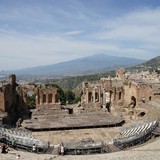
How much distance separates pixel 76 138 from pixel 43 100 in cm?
1943

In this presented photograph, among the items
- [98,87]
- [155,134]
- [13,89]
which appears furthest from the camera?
[98,87]

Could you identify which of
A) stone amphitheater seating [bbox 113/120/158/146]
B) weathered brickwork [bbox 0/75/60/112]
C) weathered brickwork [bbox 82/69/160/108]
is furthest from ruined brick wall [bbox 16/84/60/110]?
stone amphitheater seating [bbox 113/120/158/146]

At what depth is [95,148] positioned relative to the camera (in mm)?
32344

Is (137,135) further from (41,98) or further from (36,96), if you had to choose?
(36,96)

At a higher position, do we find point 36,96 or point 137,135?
point 36,96

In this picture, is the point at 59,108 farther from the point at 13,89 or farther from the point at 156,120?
the point at 156,120

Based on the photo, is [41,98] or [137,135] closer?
[137,135]

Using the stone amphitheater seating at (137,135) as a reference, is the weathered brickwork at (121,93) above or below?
above

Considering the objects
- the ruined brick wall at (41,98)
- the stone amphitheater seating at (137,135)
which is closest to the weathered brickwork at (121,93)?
the ruined brick wall at (41,98)

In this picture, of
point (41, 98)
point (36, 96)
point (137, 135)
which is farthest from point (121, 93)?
point (137, 135)

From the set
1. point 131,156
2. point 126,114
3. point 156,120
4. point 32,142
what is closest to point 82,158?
point 131,156

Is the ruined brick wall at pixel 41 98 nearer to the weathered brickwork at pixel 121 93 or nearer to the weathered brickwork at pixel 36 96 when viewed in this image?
the weathered brickwork at pixel 36 96

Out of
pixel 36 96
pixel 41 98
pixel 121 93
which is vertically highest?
pixel 121 93

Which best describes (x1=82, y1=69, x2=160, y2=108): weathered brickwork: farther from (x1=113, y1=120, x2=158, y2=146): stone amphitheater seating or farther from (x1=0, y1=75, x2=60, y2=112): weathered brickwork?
(x1=113, y1=120, x2=158, y2=146): stone amphitheater seating
